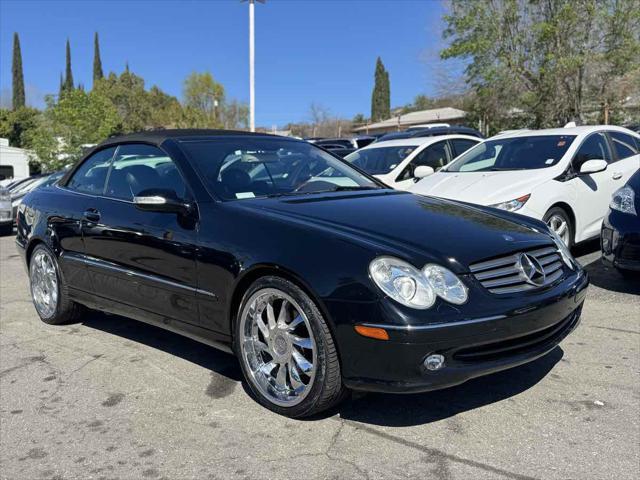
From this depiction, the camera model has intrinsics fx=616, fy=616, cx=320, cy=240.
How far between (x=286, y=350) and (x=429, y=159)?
6.90 m

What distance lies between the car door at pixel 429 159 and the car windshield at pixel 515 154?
4.38ft

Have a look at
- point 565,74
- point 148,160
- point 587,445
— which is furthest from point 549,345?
point 565,74

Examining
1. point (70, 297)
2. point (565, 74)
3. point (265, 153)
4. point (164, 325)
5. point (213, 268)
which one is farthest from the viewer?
point (565, 74)

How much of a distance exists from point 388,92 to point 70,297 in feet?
221

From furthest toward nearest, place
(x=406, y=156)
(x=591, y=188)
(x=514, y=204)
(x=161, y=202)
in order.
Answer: (x=406, y=156), (x=591, y=188), (x=514, y=204), (x=161, y=202)

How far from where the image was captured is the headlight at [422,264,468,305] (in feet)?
9.44

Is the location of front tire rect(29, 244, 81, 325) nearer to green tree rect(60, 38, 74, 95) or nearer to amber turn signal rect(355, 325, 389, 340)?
amber turn signal rect(355, 325, 389, 340)

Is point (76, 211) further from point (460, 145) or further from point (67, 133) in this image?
point (67, 133)

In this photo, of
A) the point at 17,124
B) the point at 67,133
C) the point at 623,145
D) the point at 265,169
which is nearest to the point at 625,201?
the point at 623,145

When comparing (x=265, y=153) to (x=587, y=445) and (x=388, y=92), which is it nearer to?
(x=587, y=445)

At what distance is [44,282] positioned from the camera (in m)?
5.24

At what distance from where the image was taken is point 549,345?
320 centimetres

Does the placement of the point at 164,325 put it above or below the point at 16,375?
above

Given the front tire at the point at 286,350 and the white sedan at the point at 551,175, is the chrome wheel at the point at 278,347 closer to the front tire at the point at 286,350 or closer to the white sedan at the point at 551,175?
the front tire at the point at 286,350
